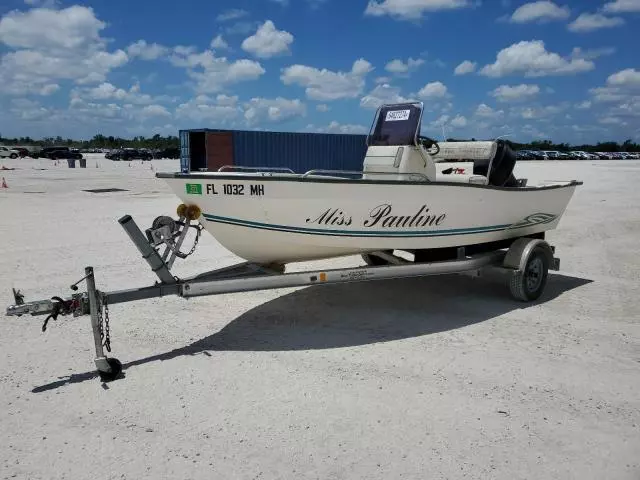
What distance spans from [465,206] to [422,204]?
0.65 m

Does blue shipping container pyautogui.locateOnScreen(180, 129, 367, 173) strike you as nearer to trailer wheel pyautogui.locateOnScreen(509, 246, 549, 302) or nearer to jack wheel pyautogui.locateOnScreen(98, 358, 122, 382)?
trailer wheel pyautogui.locateOnScreen(509, 246, 549, 302)

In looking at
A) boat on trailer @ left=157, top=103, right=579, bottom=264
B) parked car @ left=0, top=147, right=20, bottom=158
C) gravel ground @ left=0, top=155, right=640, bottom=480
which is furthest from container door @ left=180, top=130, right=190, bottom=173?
parked car @ left=0, top=147, right=20, bottom=158

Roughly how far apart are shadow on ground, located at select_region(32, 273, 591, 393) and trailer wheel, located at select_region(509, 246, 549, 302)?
0.12 metres

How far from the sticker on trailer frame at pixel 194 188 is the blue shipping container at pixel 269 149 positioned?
67.1 ft

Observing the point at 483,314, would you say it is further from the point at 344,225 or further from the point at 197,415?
the point at 197,415

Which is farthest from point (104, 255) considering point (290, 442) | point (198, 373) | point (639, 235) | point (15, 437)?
point (639, 235)

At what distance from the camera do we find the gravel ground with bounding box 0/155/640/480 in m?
3.18

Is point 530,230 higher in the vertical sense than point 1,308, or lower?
higher

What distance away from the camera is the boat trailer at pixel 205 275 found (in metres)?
4.16

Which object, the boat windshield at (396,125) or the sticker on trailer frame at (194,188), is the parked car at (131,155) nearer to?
the boat windshield at (396,125)

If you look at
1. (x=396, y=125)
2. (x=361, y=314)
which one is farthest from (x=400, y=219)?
(x=396, y=125)

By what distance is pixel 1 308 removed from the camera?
583cm

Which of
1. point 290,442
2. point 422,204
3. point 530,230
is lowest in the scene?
point 290,442

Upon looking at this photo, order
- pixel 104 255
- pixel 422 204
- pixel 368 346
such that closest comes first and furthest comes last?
pixel 368 346 → pixel 422 204 → pixel 104 255
